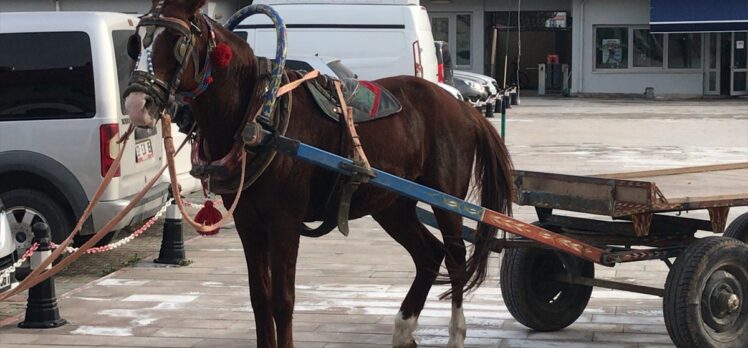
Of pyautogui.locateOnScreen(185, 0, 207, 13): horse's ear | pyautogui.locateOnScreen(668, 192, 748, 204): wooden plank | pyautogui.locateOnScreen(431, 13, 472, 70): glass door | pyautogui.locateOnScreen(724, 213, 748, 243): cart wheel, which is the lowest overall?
pyautogui.locateOnScreen(724, 213, 748, 243): cart wheel

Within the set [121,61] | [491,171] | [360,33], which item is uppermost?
[360,33]

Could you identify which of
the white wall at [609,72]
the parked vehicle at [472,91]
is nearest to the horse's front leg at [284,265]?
the parked vehicle at [472,91]

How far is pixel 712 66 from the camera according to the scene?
137ft

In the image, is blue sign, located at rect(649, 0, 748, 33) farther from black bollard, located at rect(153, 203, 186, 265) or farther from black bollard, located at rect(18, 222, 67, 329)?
black bollard, located at rect(18, 222, 67, 329)

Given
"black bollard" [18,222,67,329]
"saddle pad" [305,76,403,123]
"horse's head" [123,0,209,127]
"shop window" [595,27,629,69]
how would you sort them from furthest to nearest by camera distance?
1. "shop window" [595,27,629,69]
2. "black bollard" [18,222,67,329]
3. "saddle pad" [305,76,403,123]
4. "horse's head" [123,0,209,127]

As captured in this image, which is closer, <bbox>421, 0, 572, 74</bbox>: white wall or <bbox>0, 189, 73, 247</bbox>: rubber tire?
<bbox>0, 189, 73, 247</bbox>: rubber tire

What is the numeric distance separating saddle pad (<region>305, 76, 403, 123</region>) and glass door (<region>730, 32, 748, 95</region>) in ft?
122

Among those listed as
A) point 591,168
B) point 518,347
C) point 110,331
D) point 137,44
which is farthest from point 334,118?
point 591,168

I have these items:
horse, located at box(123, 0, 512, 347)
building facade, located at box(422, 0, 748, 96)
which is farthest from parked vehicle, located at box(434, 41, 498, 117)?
horse, located at box(123, 0, 512, 347)

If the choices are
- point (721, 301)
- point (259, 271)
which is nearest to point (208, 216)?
Result: point (259, 271)

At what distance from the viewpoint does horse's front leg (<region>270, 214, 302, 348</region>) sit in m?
5.59

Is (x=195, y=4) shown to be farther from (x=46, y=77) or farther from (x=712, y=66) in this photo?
(x=712, y=66)

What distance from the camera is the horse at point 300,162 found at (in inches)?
197

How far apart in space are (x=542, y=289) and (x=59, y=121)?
445 centimetres
